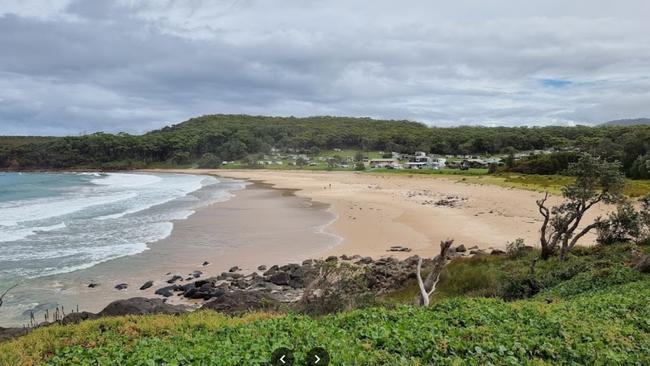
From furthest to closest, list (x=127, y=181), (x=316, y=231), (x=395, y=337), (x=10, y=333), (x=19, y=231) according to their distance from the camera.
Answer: (x=127, y=181) < (x=316, y=231) < (x=19, y=231) < (x=10, y=333) < (x=395, y=337)

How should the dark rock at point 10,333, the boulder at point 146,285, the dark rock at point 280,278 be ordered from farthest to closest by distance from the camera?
the dark rock at point 280,278
the boulder at point 146,285
the dark rock at point 10,333

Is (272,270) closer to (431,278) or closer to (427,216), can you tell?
(431,278)

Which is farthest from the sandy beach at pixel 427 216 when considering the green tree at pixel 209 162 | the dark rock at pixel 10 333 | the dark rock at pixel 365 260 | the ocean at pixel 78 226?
the green tree at pixel 209 162

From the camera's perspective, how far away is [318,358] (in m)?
7.55

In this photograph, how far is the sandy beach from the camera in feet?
105

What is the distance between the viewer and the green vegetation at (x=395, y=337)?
8523 millimetres

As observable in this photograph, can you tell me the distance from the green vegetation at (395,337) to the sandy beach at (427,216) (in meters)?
17.0

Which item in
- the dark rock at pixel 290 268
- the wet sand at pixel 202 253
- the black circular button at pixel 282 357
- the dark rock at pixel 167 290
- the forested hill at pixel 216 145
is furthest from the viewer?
the forested hill at pixel 216 145

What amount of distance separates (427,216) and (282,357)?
37.1 m

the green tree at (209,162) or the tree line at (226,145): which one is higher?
the tree line at (226,145)

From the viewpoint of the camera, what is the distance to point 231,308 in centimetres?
1752

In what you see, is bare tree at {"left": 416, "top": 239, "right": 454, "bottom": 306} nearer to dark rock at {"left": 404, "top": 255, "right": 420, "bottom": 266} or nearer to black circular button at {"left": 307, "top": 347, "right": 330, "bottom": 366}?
black circular button at {"left": 307, "top": 347, "right": 330, "bottom": 366}

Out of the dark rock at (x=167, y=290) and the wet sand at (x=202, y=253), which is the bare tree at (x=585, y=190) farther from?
the dark rock at (x=167, y=290)

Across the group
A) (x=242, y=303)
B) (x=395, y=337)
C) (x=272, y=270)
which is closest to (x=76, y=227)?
(x=272, y=270)
